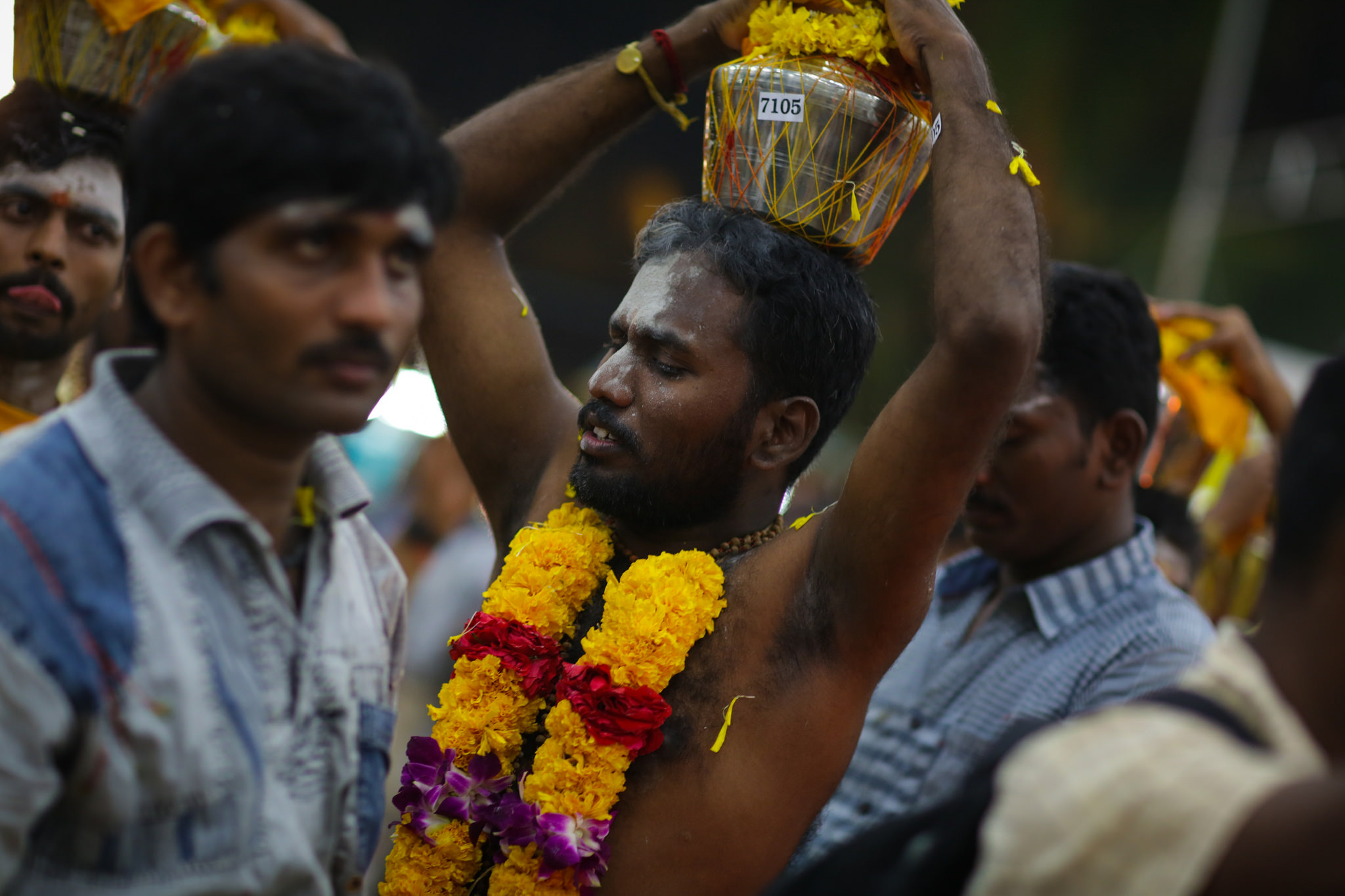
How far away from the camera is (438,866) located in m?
2.47

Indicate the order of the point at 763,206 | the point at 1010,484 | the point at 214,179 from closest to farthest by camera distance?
the point at 214,179
the point at 763,206
the point at 1010,484

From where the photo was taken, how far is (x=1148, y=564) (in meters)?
3.39

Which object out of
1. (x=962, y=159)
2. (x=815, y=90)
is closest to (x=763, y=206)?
(x=815, y=90)

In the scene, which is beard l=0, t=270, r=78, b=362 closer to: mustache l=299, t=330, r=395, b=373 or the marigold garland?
the marigold garland

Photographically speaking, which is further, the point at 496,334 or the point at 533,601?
the point at 496,334

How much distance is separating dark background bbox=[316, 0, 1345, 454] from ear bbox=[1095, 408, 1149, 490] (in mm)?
6256

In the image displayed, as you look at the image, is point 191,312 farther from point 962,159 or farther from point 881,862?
point 962,159

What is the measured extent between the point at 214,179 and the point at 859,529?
1347 millimetres

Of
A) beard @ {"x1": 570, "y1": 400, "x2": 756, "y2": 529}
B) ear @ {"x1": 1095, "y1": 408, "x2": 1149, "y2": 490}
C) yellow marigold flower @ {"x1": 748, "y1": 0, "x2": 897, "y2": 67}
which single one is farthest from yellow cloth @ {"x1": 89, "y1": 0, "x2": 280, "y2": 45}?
ear @ {"x1": 1095, "y1": 408, "x2": 1149, "y2": 490}

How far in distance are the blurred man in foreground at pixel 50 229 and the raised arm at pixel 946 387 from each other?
2076 millimetres

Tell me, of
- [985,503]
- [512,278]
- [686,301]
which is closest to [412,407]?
[512,278]

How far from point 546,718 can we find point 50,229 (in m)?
1.84

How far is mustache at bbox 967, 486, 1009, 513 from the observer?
3.38 meters

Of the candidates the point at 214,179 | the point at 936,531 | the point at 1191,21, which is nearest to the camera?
the point at 214,179
